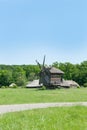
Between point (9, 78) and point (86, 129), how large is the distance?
401 feet

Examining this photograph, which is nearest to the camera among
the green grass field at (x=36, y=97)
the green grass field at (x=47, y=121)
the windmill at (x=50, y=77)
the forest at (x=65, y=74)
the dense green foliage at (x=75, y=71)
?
the green grass field at (x=47, y=121)

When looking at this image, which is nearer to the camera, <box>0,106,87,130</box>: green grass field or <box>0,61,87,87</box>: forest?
<box>0,106,87,130</box>: green grass field

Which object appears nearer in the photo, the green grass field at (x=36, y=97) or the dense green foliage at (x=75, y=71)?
the green grass field at (x=36, y=97)

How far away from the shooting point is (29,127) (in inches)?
477

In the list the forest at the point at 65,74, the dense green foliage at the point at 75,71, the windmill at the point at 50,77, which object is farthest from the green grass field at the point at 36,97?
the forest at the point at 65,74

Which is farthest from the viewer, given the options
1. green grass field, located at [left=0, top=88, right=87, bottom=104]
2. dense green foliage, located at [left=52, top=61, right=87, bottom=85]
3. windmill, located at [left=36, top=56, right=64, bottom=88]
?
dense green foliage, located at [left=52, top=61, right=87, bottom=85]

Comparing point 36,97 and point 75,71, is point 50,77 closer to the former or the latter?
point 36,97

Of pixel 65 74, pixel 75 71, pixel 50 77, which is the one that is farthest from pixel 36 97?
pixel 65 74

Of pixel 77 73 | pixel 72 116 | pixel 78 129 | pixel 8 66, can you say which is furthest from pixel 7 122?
pixel 8 66

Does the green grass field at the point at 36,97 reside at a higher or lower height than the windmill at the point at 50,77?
lower

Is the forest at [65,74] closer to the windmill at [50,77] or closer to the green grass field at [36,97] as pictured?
the windmill at [50,77]

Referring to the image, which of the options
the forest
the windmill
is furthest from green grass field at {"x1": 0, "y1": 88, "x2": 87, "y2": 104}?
the forest

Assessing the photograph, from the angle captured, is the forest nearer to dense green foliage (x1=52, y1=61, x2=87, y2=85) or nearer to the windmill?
dense green foliage (x1=52, y1=61, x2=87, y2=85)

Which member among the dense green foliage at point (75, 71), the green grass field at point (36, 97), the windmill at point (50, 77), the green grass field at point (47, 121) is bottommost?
the green grass field at point (47, 121)
